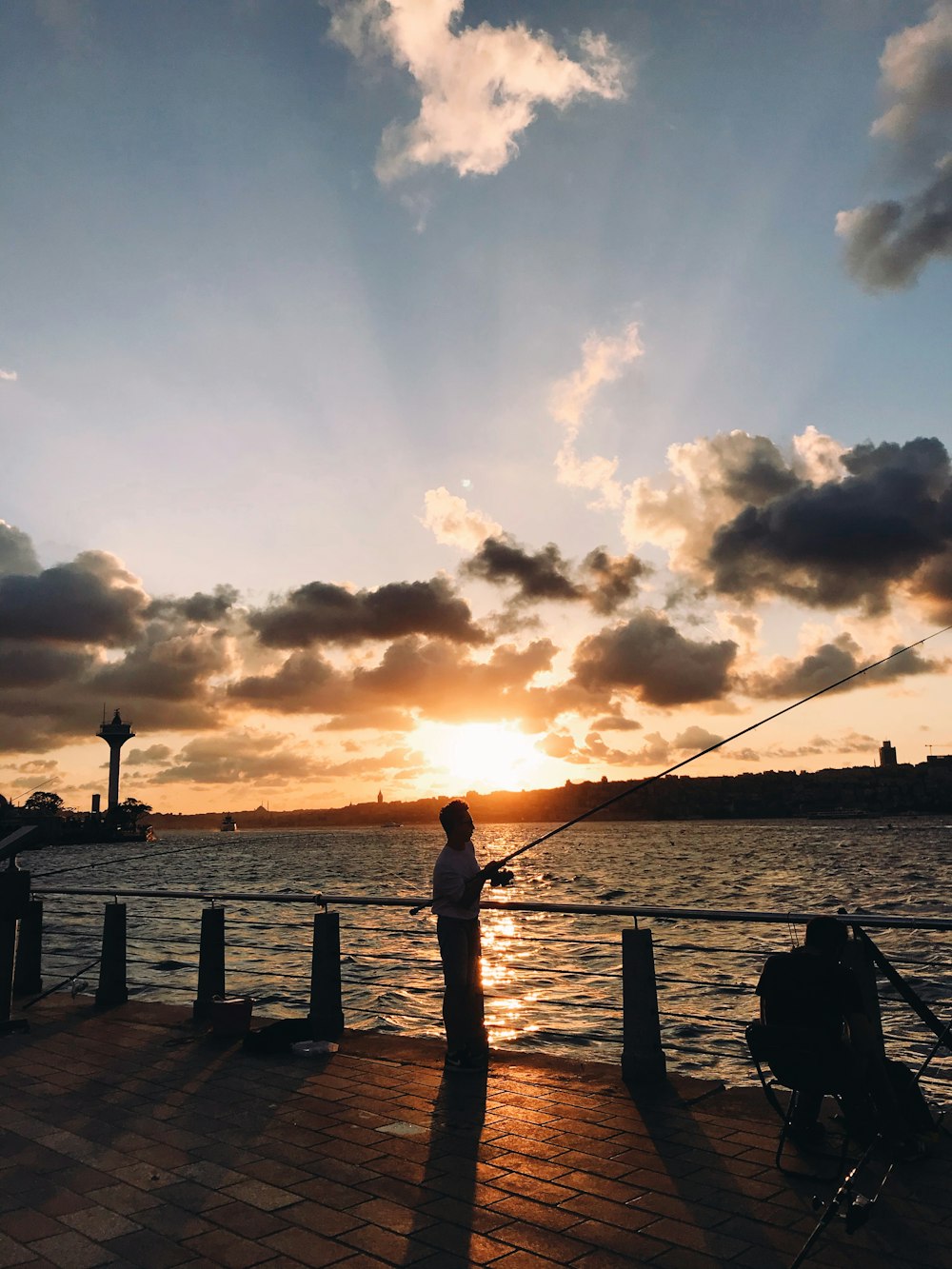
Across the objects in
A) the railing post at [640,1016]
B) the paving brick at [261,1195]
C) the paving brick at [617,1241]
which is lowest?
the paving brick at [261,1195]

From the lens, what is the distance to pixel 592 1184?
5145 millimetres

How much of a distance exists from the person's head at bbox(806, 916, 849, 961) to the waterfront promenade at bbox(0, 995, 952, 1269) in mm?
1179

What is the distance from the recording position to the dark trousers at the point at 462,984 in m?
7.77

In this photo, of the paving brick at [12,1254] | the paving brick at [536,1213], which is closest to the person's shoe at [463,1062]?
the paving brick at [536,1213]

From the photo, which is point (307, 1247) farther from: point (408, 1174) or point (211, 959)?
point (211, 959)

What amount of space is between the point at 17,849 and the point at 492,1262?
743 centimetres

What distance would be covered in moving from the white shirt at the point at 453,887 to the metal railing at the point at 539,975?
1.54 ft

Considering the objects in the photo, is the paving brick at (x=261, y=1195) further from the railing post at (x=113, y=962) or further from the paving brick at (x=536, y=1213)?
the railing post at (x=113, y=962)

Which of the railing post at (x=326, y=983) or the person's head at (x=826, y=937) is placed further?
the railing post at (x=326, y=983)

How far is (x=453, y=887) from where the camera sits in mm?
8016

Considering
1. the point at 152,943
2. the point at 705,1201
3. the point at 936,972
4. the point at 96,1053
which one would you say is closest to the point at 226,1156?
the point at 705,1201

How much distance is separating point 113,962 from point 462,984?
5072mm

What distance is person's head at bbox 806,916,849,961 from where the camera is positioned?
17.5 feet

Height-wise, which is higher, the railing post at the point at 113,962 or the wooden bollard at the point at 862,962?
the wooden bollard at the point at 862,962
